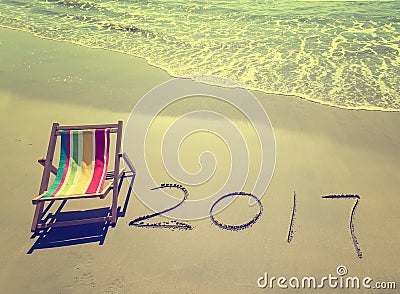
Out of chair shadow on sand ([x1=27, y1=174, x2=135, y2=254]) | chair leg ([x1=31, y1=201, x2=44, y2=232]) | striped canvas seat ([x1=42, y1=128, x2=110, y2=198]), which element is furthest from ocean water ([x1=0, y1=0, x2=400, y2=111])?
chair leg ([x1=31, y1=201, x2=44, y2=232])

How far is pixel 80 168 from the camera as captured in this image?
17.2 feet

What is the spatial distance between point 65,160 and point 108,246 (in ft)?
4.71

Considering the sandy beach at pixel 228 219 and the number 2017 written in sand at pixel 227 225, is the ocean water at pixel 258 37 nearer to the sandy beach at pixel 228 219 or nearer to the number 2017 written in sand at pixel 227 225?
the sandy beach at pixel 228 219

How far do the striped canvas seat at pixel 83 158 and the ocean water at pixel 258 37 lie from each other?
14.9 ft

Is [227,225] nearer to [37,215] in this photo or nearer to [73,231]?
[73,231]

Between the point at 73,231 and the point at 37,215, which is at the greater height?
the point at 37,215

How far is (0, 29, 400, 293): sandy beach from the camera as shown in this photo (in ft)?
14.0

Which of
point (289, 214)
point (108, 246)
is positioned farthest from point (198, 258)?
point (289, 214)

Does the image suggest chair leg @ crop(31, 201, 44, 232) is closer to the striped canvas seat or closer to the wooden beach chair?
the wooden beach chair

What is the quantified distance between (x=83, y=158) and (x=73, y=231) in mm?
1018

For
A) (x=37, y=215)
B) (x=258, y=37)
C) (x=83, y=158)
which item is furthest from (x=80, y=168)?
(x=258, y=37)

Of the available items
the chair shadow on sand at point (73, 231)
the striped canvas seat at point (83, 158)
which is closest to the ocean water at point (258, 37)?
the striped canvas seat at point (83, 158)

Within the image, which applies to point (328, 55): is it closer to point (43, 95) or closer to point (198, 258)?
point (43, 95)

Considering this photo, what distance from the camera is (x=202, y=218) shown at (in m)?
5.10
